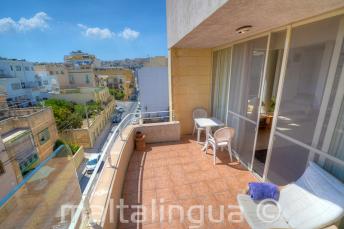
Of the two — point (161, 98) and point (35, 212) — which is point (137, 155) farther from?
point (161, 98)

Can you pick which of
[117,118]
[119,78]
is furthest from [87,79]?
[119,78]

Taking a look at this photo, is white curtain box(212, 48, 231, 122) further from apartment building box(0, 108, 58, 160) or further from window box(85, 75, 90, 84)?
window box(85, 75, 90, 84)

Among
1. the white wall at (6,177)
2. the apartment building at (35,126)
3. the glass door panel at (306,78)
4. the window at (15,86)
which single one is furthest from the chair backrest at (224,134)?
the window at (15,86)

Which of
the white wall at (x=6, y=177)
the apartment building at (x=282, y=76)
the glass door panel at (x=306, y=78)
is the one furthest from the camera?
the white wall at (x=6, y=177)

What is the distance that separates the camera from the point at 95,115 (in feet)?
52.6

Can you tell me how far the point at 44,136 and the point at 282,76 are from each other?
461 inches

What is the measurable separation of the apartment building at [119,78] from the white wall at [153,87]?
24026 millimetres

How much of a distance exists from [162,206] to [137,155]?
5.13 feet

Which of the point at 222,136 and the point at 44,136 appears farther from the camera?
the point at 44,136

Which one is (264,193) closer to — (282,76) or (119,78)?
(282,76)

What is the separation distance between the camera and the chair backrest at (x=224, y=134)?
3041 mm

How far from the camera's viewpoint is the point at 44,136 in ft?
29.9

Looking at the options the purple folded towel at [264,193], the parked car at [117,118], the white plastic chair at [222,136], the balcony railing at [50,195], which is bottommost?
the parked car at [117,118]

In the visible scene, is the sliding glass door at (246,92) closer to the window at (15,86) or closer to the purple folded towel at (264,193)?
the purple folded towel at (264,193)
